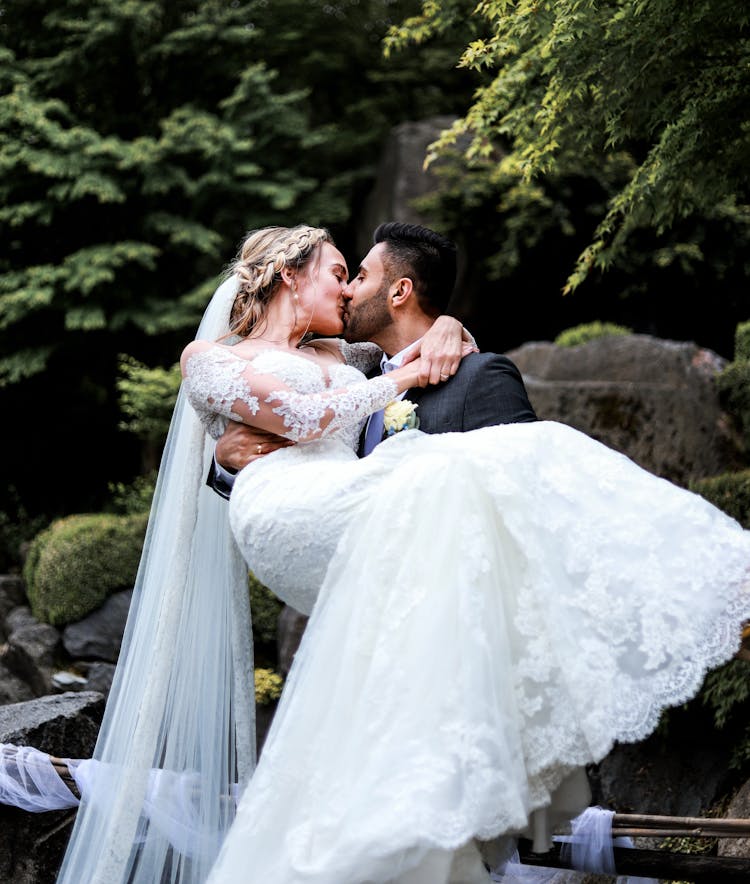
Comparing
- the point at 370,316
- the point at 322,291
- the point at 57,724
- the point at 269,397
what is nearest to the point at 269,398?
the point at 269,397

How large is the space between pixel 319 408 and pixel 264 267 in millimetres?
757

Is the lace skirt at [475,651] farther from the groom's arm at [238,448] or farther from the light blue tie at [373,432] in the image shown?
the light blue tie at [373,432]

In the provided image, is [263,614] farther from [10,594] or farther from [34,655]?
[10,594]

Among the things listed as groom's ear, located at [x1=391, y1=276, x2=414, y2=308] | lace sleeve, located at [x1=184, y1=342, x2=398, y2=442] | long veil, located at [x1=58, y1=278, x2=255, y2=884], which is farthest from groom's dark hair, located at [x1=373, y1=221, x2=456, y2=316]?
long veil, located at [x1=58, y1=278, x2=255, y2=884]

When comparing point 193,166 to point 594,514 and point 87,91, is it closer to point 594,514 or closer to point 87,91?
point 87,91

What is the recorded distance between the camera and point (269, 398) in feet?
9.80

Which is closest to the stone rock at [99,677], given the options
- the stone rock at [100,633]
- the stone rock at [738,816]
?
the stone rock at [100,633]

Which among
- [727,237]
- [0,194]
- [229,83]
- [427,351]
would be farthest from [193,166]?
[427,351]

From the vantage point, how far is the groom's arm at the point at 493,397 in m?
3.29

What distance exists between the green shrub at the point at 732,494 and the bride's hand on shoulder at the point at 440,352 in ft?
7.54

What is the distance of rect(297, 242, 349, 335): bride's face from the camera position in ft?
11.4

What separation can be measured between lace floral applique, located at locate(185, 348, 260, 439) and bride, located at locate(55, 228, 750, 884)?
37 mm

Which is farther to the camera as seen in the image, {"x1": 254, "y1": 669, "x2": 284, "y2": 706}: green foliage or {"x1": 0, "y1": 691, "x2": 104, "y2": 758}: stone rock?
{"x1": 254, "y1": 669, "x2": 284, "y2": 706}: green foliage

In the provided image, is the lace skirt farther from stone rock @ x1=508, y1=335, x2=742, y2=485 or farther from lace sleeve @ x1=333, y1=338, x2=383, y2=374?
stone rock @ x1=508, y1=335, x2=742, y2=485
